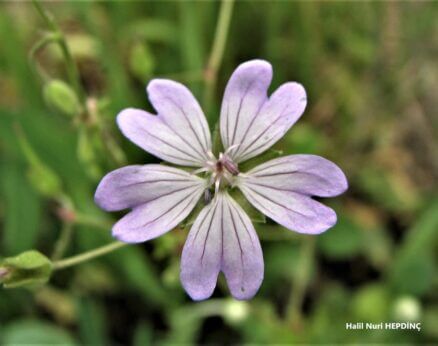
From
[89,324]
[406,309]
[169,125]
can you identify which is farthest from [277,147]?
[169,125]

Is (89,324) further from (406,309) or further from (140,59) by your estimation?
(406,309)

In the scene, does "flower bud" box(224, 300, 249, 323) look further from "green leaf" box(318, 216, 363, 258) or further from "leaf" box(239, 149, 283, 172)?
"leaf" box(239, 149, 283, 172)

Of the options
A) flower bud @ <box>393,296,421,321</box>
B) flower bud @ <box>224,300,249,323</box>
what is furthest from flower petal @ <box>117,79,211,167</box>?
flower bud @ <box>393,296,421,321</box>

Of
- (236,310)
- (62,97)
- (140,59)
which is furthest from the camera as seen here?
(236,310)

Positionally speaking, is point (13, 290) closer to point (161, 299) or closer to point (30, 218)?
point (30, 218)

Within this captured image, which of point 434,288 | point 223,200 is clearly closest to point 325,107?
point 434,288

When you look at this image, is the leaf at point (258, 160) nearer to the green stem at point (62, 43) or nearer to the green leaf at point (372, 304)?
the green stem at point (62, 43)

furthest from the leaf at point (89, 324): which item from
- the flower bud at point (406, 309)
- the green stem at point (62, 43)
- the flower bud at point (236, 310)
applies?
the flower bud at point (406, 309)
